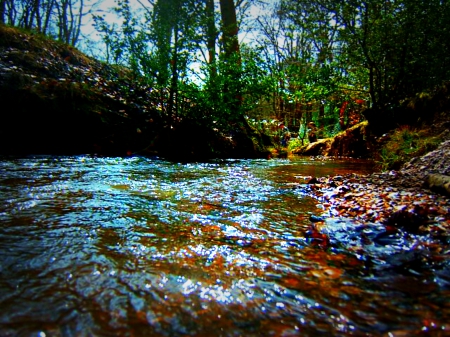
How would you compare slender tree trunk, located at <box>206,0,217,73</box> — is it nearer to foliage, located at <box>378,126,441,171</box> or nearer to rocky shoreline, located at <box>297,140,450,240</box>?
foliage, located at <box>378,126,441,171</box>

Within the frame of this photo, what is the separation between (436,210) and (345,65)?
667 cm

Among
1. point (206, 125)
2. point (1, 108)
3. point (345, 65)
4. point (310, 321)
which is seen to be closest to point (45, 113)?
point (1, 108)

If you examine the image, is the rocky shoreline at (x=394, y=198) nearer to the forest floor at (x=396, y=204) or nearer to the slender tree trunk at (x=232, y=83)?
the forest floor at (x=396, y=204)

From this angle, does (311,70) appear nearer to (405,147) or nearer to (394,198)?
(405,147)

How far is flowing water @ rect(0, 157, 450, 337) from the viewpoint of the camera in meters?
1.03

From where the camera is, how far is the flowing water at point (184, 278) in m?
1.03

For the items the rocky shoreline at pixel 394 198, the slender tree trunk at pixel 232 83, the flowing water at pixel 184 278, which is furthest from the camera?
the slender tree trunk at pixel 232 83

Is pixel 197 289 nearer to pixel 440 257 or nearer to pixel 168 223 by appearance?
pixel 168 223

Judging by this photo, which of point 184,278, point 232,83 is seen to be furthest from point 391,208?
point 232,83

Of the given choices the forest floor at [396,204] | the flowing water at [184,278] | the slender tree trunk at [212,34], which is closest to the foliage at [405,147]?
the forest floor at [396,204]

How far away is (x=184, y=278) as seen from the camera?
1.32 metres

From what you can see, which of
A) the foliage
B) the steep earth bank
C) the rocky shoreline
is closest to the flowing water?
the rocky shoreline

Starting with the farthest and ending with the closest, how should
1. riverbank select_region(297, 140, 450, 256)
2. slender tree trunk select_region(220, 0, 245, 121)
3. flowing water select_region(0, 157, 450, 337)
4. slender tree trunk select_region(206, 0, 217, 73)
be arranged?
1. slender tree trunk select_region(220, 0, 245, 121)
2. slender tree trunk select_region(206, 0, 217, 73)
3. riverbank select_region(297, 140, 450, 256)
4. flowing water select_region(0, 157, 450, 337)

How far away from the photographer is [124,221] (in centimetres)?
204
